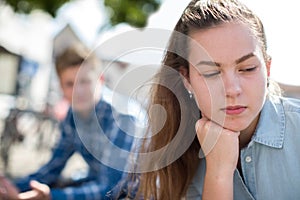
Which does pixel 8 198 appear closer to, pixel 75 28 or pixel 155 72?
pixel 155 72

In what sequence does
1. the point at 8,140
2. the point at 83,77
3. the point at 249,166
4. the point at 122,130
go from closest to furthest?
1. the point at 249,166
2. the point at 122,130
3. the point at 83,77
4. the point at 8,140

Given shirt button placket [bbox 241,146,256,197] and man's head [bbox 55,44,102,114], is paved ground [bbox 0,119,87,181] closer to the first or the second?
man's head [bbox 55,44,102,114]

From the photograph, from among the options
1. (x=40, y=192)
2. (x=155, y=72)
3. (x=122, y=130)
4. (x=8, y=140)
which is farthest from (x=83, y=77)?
(x=8, y=140)

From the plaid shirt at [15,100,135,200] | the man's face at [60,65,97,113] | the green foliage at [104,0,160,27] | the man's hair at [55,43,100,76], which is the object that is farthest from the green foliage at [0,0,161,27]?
the plaid shirt at [15,100,135,200]

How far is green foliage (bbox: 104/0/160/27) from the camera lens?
35.7ft

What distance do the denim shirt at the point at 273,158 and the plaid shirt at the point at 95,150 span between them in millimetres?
639

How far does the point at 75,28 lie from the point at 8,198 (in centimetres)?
A: 559

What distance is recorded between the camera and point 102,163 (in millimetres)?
2568

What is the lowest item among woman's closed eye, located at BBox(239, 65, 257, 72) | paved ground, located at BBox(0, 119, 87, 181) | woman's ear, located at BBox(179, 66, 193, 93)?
paved ground, located at BBox(0, 119, 87, 181)

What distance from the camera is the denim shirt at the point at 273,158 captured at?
1779 millimetres

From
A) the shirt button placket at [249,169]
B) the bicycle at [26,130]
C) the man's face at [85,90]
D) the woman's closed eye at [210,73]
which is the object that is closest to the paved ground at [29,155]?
the bicycle at [26,130]

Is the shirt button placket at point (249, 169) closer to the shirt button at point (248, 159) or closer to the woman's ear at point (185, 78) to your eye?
the shirt button at point (248, 159)

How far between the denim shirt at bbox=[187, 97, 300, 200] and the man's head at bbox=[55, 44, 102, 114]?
3.96 ft

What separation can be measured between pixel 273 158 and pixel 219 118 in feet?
0.75
